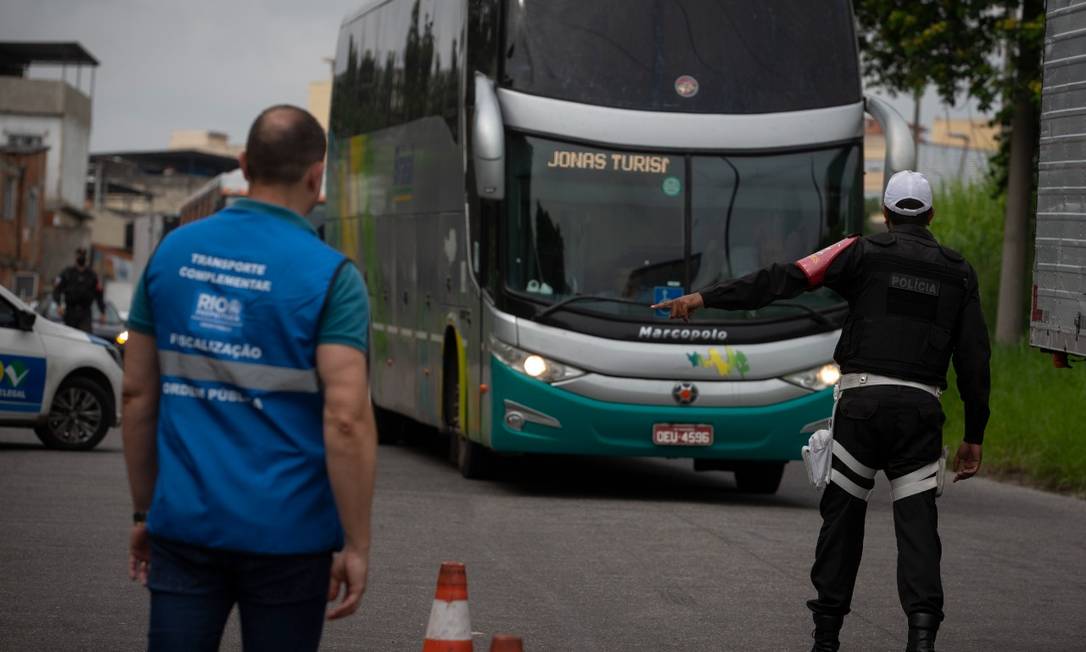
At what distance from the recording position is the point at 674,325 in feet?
52.6

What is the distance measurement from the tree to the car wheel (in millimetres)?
12645

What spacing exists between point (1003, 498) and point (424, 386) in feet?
17.5

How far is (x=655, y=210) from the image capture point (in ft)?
52.9

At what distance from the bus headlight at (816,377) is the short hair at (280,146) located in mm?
11697

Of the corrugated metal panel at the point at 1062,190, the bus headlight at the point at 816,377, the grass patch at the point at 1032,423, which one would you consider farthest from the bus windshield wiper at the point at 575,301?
the corrugated metal panel at the point at 1062,190

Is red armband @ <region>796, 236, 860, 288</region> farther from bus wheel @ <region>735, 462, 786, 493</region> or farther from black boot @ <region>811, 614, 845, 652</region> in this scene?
bus wheel @ <region>735, 462, 786, 493</region>

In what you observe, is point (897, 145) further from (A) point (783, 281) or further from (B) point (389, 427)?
(B) point (389, 427)

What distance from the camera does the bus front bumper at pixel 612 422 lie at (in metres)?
15.9

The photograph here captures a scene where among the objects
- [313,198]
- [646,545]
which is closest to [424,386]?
[646,545]

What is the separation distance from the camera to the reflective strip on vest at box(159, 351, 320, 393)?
4.54 meters

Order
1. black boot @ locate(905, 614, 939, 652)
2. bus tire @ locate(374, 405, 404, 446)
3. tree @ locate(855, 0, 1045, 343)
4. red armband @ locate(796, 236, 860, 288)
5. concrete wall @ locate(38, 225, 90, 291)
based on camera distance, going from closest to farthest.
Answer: black boot @ locate(905, 614, 939, 652)
red armband @ locate(796, 236, 860, 288)
bus tire @ locate(374, 405, 404, 446)
tree @ locate(855, 0, 1045, 343)
concrete wall @ locate(38, 225, 90, 291)

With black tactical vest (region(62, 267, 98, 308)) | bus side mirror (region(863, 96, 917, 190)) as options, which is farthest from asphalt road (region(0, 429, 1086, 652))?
black tactical vest (region(62, 267, 98, 308))

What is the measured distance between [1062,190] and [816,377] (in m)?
6.37

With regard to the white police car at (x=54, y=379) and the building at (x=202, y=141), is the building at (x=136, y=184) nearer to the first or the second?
the building at (x=202, y=141)
